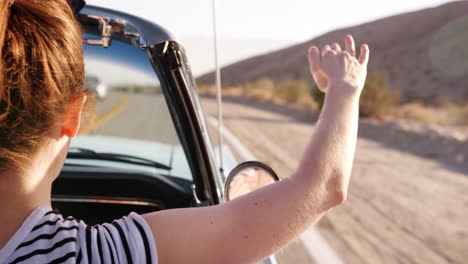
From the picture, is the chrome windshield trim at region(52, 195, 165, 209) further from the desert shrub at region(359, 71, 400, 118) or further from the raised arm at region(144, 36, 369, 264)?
the desert shrub at region(359, 71, 400, 118)

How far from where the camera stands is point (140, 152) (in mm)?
3291

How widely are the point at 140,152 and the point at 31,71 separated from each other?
2285 mm

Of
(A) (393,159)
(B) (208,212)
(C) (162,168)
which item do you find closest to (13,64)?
(B) (208,212)

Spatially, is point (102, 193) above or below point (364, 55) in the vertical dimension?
below

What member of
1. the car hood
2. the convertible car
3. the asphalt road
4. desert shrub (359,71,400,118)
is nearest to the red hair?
the convertible car

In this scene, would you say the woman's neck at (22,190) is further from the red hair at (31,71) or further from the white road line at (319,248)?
the white road line at (319,248)

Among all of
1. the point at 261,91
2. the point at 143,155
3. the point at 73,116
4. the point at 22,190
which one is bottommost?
the point at 261,91

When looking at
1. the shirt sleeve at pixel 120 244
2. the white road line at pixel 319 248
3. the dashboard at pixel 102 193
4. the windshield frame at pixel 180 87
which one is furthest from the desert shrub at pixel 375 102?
the shirt sleeve at pixel 120 244

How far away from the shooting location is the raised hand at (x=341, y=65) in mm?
1239

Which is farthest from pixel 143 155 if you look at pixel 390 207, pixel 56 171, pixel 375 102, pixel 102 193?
pixel 375 102

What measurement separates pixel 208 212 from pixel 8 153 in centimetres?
40

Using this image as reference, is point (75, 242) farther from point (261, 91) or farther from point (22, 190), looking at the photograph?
point (261, 91)

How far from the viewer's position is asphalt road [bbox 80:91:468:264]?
5.51 metres

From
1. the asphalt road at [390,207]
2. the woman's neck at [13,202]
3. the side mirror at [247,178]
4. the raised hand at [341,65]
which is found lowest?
the asphalt road at [390,207]
